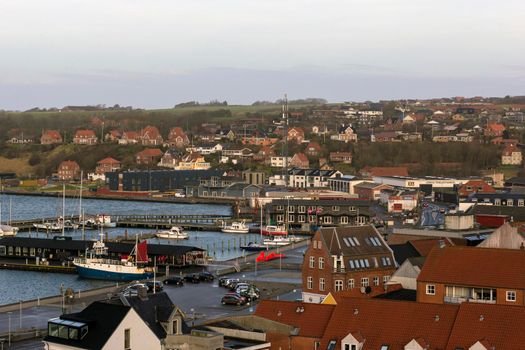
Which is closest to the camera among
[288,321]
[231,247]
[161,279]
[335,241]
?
[288,321]

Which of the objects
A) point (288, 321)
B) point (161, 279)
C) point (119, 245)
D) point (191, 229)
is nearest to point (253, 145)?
point (191, 229)

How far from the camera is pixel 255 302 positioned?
26688 mm

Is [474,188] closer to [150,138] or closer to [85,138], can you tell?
[150,138]

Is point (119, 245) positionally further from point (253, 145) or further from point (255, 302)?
point (253, 145)

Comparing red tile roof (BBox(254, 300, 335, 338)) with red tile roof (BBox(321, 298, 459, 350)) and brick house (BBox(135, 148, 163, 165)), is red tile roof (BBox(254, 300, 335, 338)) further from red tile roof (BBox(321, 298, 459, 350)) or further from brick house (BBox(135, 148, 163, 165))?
brick house (BBox(135, 148, 163, 165))

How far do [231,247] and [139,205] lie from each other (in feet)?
78.9

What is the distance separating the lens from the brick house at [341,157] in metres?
85.8

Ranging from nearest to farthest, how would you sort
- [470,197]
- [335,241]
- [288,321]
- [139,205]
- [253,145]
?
[288,321] < [335,241] < [470,197] < [139,205] < [253,145]

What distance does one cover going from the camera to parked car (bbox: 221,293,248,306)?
26484 millimetres

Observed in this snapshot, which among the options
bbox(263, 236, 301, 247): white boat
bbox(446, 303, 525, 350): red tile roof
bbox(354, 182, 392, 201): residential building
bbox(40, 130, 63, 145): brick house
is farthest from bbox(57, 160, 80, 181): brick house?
bbox(446, 303, 525, 350): red tile roof

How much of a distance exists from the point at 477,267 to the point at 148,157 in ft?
247

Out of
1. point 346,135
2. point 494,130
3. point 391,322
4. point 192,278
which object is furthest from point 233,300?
point 494,130

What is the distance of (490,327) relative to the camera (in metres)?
15.3

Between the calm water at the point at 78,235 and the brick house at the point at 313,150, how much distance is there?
22.3 meters
